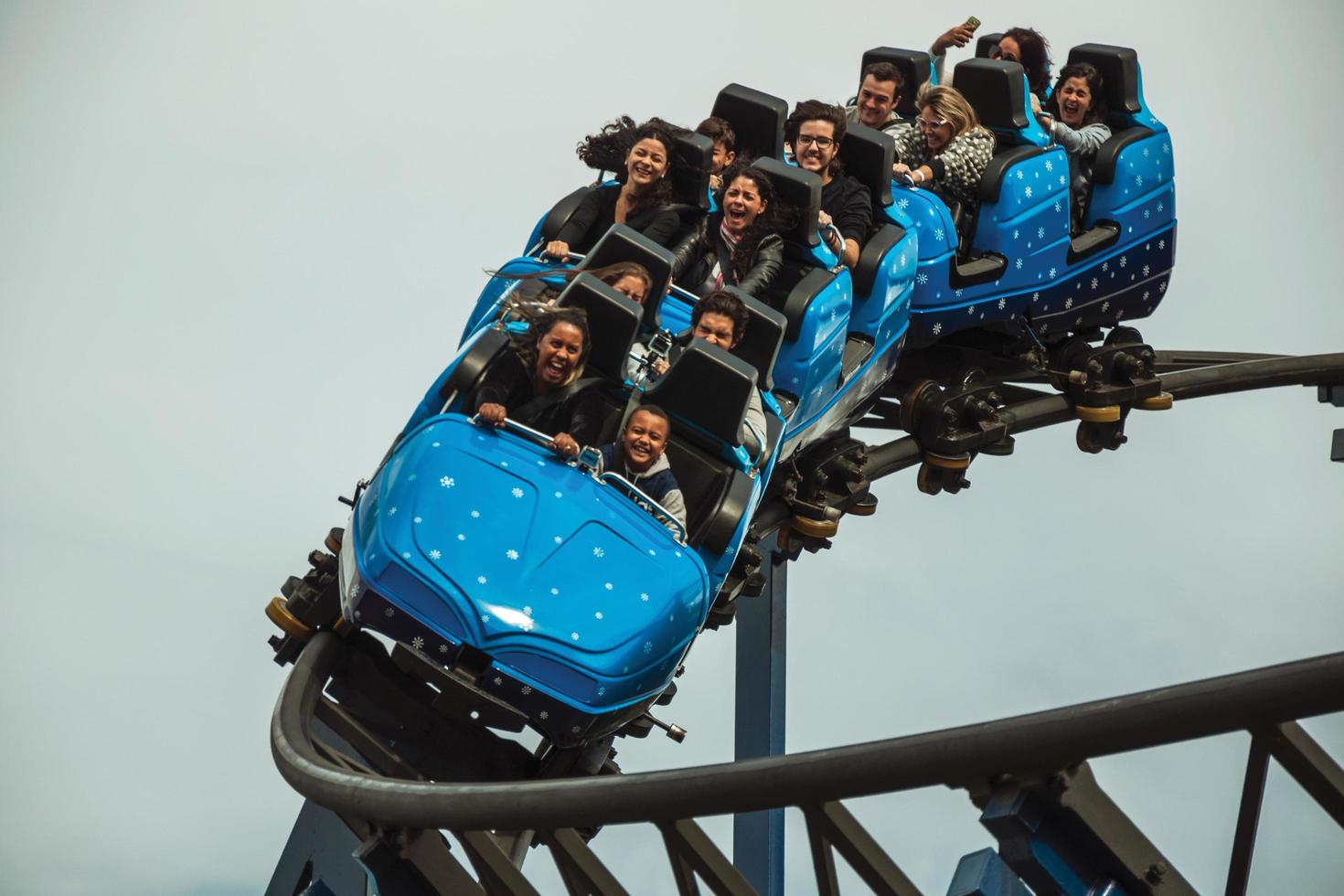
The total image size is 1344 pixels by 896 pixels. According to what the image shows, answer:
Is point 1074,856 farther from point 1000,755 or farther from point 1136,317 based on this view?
point 1136,317

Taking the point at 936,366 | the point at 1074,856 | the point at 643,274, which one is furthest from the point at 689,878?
the point at 936,366

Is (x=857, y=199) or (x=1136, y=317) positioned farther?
(x=1136, y=317)

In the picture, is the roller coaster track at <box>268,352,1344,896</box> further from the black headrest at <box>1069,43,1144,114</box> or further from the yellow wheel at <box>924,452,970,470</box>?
the black headrest at <box>1069,43,1144,114</box>

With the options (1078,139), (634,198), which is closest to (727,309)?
(634,198)

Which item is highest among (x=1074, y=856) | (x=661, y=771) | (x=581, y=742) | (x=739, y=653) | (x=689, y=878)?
(x=1074, y=856)

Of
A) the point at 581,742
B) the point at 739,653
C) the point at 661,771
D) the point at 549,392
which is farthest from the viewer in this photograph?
the point at 739,653

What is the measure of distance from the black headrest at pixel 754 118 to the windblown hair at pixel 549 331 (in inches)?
56.8

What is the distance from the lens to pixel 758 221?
4676 mm

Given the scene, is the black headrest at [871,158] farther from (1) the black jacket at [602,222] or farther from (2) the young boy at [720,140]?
(1) the black jacket at [602,222]

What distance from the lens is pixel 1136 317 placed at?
627 cm

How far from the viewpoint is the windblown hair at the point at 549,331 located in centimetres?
398

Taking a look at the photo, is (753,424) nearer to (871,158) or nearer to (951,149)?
(871,158)

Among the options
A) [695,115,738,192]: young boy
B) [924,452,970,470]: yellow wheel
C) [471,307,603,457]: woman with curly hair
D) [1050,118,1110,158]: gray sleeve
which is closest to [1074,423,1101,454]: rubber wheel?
[924,452,970,470]: yellow wheel

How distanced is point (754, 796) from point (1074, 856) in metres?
0.36
